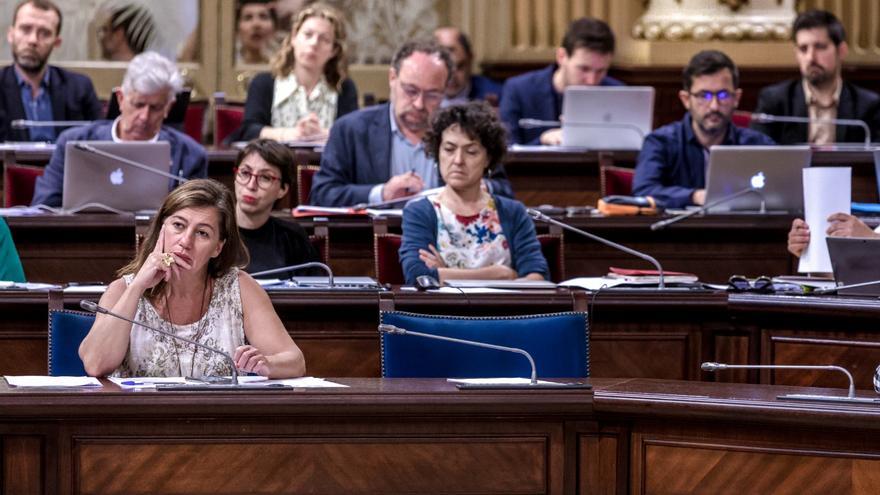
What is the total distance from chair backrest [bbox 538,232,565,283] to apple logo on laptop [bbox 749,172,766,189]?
961 millimetres

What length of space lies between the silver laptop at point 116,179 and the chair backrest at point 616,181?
191 cm

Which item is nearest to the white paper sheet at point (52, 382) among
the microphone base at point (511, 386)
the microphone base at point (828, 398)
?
the microphone base at point (511, 386)

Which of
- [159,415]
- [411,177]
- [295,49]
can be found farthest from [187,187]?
[295,49]

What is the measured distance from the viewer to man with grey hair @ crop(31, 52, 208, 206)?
590 cm

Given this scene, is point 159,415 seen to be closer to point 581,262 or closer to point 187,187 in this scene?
point 187,187

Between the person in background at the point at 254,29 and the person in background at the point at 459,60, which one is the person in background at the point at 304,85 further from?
the person in background at the point at 254,29

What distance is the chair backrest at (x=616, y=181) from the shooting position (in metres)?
6.66

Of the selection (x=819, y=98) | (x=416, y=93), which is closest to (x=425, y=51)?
(x=416, y=93)

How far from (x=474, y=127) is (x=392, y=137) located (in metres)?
0.95

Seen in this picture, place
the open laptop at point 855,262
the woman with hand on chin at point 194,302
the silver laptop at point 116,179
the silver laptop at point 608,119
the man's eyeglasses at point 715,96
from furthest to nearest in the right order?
the silver laptop at point 608,119 → the man's eyeglasses at point 715,96 → the silver laptop at point 116,179 → the open laptop at point 855,262 → the woman with hand on chin at point 194,302

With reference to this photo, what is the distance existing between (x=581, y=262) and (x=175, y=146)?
60.1 inches

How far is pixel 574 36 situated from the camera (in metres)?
7.85

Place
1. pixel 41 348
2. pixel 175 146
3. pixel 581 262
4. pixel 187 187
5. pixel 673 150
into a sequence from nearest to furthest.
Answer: pixel 187 187, pixel 41 348, pixel 581 262, pixel 175 146, pixel 673 150

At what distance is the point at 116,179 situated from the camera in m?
5.54
